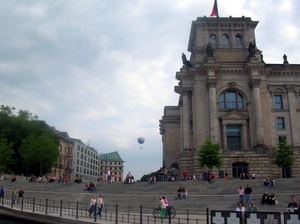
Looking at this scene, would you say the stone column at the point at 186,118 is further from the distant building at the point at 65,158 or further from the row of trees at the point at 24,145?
the distant building at the point at 65,158

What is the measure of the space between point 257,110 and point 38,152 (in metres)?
38.4

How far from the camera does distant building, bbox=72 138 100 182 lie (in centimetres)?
12694

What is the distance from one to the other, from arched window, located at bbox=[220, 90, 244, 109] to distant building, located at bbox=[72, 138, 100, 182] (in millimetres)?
75453

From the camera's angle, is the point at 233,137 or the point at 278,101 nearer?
the point at 233,137

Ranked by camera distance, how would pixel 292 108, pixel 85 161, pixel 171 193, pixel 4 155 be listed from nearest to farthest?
pixel 171 193 < pixel 292 108 < pixel 4 155 < pixel 85 161

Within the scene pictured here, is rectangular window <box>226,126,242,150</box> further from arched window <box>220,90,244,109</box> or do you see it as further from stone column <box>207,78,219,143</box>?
arched window <box>220,90,244,109</box>

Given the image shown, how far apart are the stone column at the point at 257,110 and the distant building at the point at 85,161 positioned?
78.8 metres

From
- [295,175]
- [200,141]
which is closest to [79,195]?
[200,141]

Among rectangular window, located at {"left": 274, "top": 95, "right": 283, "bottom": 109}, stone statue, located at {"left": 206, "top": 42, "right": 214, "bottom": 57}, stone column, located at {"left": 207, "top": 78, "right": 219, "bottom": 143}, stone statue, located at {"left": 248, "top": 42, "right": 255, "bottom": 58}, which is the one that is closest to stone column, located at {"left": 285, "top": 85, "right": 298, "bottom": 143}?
rectangular window, located at {"left": 274, "top": 95, "right": 283, "bottom": 109}

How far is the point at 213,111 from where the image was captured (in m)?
53.0

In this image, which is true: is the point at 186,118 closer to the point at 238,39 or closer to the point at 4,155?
the point at 238,39

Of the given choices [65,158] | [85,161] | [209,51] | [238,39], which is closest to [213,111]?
[209,51]

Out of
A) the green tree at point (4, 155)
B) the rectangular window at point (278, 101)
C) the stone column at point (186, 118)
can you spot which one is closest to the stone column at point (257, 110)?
the rectangular window at point (278, 101)

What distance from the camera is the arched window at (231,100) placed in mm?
55031
